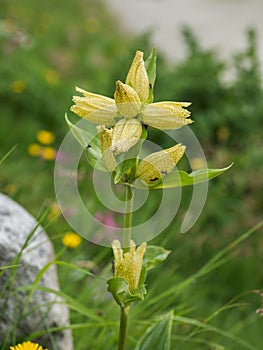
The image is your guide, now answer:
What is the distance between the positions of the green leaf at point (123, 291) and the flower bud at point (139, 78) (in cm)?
40

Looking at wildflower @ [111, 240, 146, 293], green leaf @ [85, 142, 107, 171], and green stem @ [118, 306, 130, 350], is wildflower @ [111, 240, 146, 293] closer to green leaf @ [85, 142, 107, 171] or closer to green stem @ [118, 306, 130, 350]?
green stem @ [118, 306, 130, 350]

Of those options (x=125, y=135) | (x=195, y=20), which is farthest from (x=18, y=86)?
(x=195, y=20)

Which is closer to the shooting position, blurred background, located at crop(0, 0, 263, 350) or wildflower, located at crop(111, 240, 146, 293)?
wildflower, located at crop(111, 240, 146, 293)

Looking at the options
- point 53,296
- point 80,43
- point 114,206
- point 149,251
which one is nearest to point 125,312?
point 149,251

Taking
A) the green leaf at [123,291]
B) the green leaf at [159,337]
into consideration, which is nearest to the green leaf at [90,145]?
the green leaf at [123,291]

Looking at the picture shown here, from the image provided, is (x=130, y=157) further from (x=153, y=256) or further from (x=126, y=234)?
(x=153, y=256)

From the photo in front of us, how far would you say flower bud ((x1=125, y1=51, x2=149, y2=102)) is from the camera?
4.38 ft

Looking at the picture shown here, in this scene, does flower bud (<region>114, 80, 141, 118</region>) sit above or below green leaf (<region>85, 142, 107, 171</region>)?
above

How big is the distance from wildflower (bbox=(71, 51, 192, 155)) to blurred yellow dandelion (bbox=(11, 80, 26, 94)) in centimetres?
272

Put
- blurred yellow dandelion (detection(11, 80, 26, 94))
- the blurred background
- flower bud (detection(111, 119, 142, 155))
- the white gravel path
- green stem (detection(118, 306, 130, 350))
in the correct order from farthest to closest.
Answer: the white gravel path, blurred yellow dandelion (detection(11, 80, 26, 94)), the blurred background, green stem (detection(118, 306, 130, 350)), flower bud (detection(111, 119, 142, 155))

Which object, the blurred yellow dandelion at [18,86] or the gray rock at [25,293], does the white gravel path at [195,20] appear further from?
the gray rock at [25,293]

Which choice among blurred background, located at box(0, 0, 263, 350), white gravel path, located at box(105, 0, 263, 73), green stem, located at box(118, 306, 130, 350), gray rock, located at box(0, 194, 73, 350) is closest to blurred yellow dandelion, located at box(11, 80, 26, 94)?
blurred background, located at box(0, 0, 263, 350)

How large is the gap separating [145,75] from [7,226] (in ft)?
2.45

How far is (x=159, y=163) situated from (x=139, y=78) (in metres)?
0.19
